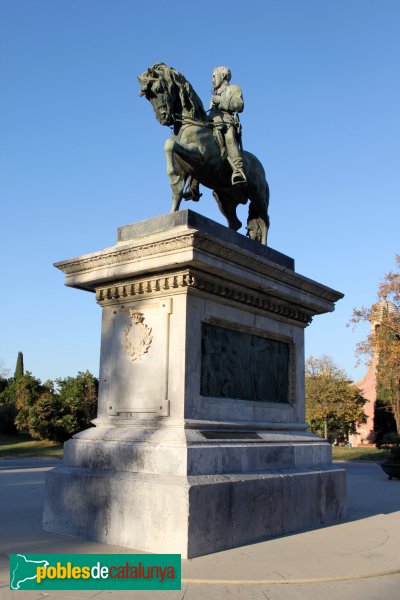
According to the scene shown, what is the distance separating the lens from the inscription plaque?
7.77 meters

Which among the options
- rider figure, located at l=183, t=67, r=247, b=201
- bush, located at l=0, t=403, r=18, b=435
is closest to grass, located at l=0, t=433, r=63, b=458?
bush, located at l=0, t=403, r=18, b=435

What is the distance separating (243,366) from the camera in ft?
27.8

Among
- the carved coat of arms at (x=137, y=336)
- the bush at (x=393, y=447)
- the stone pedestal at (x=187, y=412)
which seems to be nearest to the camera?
the stone pedestal at (x=187, y=412)

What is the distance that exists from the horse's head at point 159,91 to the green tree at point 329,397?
46984mm

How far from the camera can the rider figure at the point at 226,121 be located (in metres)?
8.70

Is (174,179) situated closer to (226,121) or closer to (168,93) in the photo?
(168,93)

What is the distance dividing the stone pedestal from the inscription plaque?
0.08ft

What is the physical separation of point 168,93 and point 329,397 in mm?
48848

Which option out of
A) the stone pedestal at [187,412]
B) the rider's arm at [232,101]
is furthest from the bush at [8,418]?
the rider's arm at [232,101]

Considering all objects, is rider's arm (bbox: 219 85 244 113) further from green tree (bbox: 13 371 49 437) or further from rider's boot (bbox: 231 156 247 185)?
green tree (bbox: 13 371 49 437)

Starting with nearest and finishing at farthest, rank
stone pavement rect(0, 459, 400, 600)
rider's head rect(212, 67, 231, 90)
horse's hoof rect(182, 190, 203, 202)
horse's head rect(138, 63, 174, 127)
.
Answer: stone pavement rect(0, 459, 400, 600)
horse's head rect(138, 63, 174, 127)
horse's hoof rect(182, 190, 203, 202)
rider's head rect(212, 67, 231, 90)

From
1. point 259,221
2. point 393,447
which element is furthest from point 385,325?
point 259,221

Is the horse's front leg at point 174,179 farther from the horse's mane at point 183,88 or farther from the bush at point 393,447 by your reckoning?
the bush at point 393,447

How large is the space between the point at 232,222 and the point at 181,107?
2038mm
